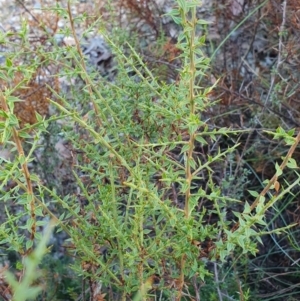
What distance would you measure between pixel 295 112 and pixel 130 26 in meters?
1.13

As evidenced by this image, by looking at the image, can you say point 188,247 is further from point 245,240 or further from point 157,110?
point 157,110

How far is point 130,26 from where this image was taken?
3.28 metres

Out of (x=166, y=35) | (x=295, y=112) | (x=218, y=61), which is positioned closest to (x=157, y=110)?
(x=295, y=112)

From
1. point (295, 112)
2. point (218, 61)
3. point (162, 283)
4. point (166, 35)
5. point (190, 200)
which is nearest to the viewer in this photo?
point (190, 200)

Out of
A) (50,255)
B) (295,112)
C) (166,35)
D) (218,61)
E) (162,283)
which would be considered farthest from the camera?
(166,35)

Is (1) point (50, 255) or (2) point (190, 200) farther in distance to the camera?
(1) point (50, 255)

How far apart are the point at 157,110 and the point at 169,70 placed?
1354mm

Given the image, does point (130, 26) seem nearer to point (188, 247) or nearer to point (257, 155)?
point (257, 155)

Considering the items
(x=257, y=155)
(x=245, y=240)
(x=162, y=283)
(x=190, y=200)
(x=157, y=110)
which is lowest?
(x=257, y=155)

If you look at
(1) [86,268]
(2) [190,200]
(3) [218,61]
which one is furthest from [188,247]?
(3) [218,61]

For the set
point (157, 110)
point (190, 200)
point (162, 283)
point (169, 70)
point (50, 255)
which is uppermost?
point (157, 110)

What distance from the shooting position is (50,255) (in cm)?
272

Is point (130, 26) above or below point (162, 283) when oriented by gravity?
below

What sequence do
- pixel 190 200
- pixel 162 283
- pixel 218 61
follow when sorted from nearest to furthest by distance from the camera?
pixel 190 200 < pixel 162 283 < pixel 218 61
